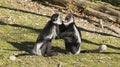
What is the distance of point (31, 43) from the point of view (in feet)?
38.1

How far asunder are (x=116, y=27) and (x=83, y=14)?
1.82 meters

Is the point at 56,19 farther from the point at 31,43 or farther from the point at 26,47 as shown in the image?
the point at 31,43

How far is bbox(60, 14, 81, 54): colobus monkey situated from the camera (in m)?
11.0

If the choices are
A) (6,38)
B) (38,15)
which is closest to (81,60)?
(6,38)

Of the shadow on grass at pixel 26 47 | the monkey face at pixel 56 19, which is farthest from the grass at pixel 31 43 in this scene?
the monkey face at pixel 56 19

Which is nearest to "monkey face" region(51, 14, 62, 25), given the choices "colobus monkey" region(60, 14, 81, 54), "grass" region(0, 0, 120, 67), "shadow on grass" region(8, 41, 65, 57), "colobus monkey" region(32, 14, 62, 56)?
"colobus monkey" region(32, 14, 62, 56)

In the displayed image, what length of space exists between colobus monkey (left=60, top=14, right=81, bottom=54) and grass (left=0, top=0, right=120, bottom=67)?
214mm

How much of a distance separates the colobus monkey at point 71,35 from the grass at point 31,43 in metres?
0.21

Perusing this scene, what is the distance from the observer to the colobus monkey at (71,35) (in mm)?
10953

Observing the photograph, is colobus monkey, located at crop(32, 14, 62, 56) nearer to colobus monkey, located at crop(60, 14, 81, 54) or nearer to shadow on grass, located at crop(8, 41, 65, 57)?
shadow on grass, located at crop(8, 41, 65, 57)

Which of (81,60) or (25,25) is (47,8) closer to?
(25,25)

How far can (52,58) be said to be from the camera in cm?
1029

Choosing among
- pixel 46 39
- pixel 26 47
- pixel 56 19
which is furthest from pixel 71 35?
pixel 26 47

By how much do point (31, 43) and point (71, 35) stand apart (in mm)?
1385
